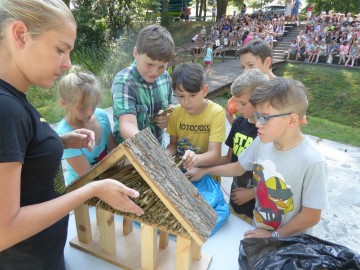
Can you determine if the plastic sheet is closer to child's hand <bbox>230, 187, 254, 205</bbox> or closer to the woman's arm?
child's hand <bbox>230, 187, 254, 205</bbox>

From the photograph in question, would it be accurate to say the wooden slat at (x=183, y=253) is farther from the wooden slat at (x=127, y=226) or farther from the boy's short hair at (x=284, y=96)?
the boy's short hair at (x=284, y=96)

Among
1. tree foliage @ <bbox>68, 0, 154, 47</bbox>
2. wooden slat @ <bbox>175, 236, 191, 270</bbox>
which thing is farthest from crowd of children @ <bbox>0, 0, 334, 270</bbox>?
tree foliage @ <bbox>68, 0, 154, 47</bbox>

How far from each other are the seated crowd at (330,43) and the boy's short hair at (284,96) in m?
12.9

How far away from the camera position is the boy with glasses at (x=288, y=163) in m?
1.59

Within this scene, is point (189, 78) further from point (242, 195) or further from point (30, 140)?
point (30, 140)

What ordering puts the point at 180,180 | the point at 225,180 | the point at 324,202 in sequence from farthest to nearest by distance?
1. the point at 225,180
2. the point at 324,202
3. the point at 180,180

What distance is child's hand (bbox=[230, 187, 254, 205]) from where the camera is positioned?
216cm

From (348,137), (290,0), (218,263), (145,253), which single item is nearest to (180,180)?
(145,253)

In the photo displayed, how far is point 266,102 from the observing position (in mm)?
1652

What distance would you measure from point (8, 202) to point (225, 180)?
11.5 feet

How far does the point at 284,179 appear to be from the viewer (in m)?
1.69

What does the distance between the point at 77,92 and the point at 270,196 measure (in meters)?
1.39

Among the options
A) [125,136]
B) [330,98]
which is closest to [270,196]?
[125,136]

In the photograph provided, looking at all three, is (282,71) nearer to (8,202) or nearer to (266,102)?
(266,102)
